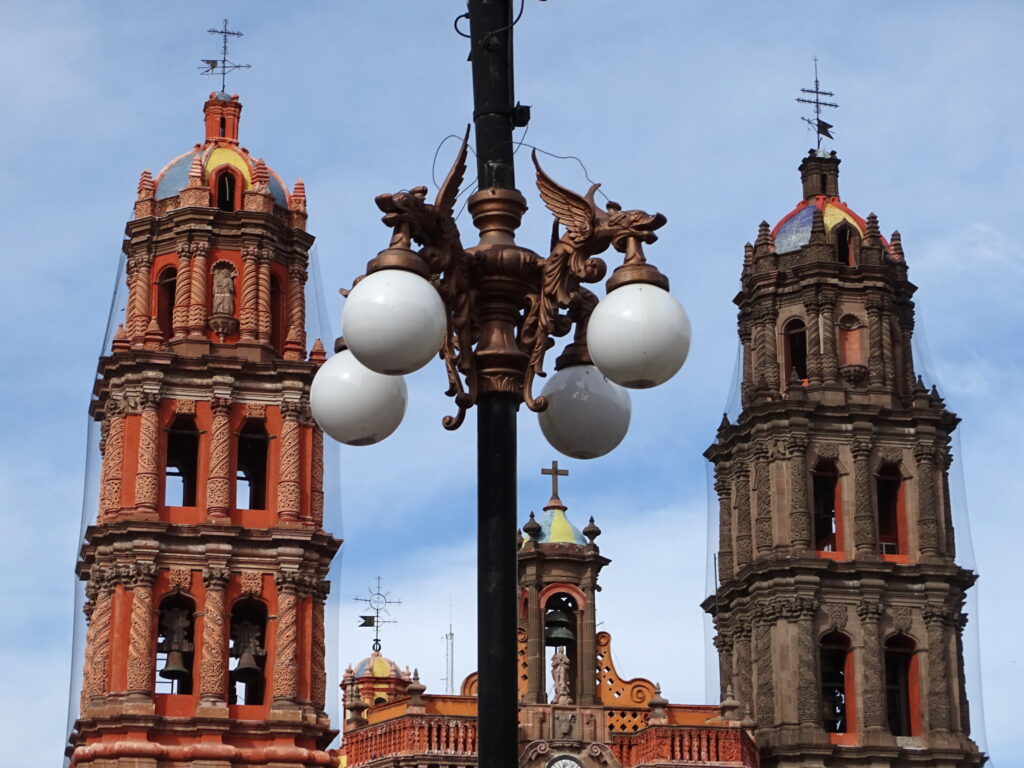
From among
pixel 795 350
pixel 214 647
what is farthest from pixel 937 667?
pixel 214 647

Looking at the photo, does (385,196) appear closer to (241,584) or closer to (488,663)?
(488,663)

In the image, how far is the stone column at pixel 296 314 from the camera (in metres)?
36.9

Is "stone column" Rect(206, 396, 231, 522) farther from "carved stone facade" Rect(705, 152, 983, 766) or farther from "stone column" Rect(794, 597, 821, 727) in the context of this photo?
"stone column" Rect(794, 597, 821, 727)

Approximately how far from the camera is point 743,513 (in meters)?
39.9

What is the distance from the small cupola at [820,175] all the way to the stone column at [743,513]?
6006 millimetres

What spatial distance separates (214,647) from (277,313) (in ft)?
21.5

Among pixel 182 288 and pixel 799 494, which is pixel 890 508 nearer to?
pixel 799 494

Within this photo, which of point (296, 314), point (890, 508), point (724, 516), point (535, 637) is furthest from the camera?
point (724, 516)

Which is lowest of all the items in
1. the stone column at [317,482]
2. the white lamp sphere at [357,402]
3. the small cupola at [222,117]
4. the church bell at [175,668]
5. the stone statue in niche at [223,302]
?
the white lamp sphere at [357,402]

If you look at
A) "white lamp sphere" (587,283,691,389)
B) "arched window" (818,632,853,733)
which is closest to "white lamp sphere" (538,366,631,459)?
"white lamp sphere" (587,283,691,389)

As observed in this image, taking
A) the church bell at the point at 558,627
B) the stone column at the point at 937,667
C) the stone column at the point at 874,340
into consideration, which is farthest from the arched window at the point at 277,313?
the stone column at the point at 937,667

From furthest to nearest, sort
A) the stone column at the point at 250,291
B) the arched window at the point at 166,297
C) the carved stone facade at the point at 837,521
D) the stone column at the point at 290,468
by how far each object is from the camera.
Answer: the carved stone facade at the point at 837,521 < the arched window at the point at 166,297 < the stone column at the point at 250,291 < the stone column at the point at 290,468

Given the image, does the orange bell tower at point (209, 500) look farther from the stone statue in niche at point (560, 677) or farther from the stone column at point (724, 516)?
the stone column at point (724, 516)

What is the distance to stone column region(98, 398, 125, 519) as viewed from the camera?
35.4 m
